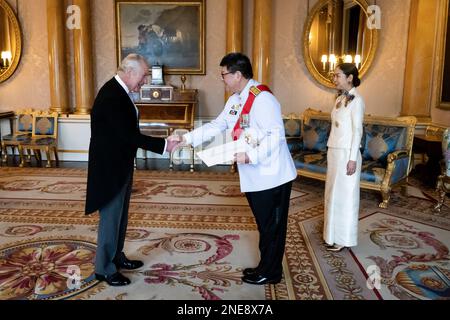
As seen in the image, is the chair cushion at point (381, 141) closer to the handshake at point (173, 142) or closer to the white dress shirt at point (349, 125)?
the white dress shirt at point (349, 125)

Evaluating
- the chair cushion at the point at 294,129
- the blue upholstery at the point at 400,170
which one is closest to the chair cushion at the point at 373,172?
the blue upholstery at the point at 400,170

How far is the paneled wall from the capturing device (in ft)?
24.1

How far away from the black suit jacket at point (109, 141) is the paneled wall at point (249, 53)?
524 cm

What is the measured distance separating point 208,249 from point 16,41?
249 inches

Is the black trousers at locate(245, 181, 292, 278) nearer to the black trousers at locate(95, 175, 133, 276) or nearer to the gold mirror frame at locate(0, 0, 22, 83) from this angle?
the black trousers at locate(95, 175, 133, 276)

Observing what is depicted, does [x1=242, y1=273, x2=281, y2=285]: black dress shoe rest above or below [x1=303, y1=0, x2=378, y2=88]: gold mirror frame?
below

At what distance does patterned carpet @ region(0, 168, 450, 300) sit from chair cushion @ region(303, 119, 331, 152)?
2.75 feet

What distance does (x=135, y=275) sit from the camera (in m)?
3.04

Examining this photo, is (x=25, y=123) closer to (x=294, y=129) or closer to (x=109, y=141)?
(x=294, y=129)

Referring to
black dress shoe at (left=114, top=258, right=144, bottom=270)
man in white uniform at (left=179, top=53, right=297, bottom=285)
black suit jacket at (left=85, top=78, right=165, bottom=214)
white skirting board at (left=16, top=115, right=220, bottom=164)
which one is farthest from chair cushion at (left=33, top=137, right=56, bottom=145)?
man in white uniform at (left=179, top=53, right=297, bottom=285)

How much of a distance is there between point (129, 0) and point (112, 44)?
84 cm

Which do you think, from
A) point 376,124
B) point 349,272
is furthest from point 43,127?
point 349,272

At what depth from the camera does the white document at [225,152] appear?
2646mm

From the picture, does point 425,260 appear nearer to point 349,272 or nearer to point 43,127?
point 349,272
